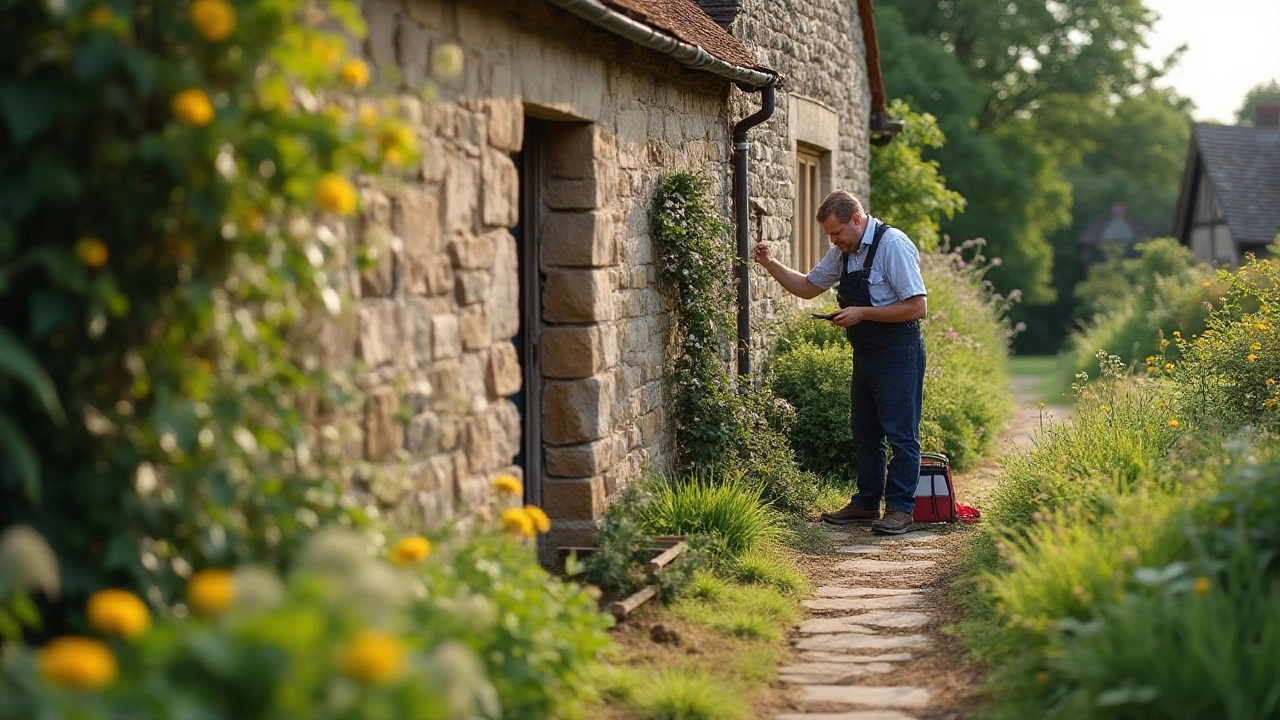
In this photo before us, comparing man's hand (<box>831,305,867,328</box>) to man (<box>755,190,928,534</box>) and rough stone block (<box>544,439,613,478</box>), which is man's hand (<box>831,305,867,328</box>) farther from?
rough stone block (<box>544,439,613,478</box>)

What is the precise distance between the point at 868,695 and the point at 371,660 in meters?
2.96

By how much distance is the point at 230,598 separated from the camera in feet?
8.29

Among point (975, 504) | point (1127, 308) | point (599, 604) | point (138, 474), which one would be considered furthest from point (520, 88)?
point (1127, 308)

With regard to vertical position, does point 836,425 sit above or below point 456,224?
below

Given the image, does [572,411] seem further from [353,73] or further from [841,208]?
[353,73]

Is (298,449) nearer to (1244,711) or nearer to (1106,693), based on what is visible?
(1106,693)

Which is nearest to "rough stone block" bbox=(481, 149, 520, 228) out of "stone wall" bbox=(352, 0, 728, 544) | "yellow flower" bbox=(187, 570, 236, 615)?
"stone wall" bbox=(352, 0, 728, 544)

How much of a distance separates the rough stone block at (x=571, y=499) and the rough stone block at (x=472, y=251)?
153cm

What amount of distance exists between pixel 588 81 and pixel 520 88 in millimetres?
865

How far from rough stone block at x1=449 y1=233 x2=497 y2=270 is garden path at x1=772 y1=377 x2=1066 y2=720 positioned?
1961 mm

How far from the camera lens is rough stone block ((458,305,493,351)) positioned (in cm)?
486

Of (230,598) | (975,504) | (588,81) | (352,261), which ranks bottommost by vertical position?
(975,504)

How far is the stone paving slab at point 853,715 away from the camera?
4531mm

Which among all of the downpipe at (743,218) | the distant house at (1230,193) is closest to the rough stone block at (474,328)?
the downpipe at (743,218)
